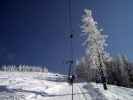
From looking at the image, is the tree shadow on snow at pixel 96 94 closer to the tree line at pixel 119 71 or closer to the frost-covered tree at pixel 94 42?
the frost-covered tree at pixel 94 42

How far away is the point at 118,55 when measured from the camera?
87625mm

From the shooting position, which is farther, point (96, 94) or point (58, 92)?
point (58, 92)

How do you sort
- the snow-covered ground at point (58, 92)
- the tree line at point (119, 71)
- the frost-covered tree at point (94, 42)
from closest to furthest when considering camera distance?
1. the snow-covered ground at point (58, 92)
2. the frost-covered tree at point (94, 42)
3. the tree line at point (119, 71)

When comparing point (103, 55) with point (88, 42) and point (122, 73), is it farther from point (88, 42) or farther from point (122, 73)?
point (122, 73)

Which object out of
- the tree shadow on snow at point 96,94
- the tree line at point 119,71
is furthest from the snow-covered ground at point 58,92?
the tree line at point 119,71

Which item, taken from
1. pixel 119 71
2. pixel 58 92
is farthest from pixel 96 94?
pixel 119 71

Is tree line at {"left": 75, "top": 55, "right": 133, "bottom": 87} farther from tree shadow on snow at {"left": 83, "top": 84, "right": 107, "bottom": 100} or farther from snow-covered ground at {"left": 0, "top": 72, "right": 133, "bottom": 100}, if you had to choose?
tree shadow on snow at {"left": 83, "top": 84, "right": 107, "bottom": 100}

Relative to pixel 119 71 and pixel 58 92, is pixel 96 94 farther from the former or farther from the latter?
pixel 119 71

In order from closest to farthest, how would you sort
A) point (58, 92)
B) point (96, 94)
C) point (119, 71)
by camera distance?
point (96, 94), point (58, 92), point (119, 71)

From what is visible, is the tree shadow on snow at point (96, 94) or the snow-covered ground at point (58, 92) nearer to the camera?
the tree shadow on snow at point (96, 94)

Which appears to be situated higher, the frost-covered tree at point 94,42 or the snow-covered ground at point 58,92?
the frost-covered tree at point 94,42

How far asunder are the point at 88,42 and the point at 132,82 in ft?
128

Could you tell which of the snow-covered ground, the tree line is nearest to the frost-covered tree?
the snow-covered ground

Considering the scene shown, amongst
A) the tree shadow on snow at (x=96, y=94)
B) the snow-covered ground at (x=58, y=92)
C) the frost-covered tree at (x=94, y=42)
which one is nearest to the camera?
the tree shadow on snow at (x=96, y=94)
